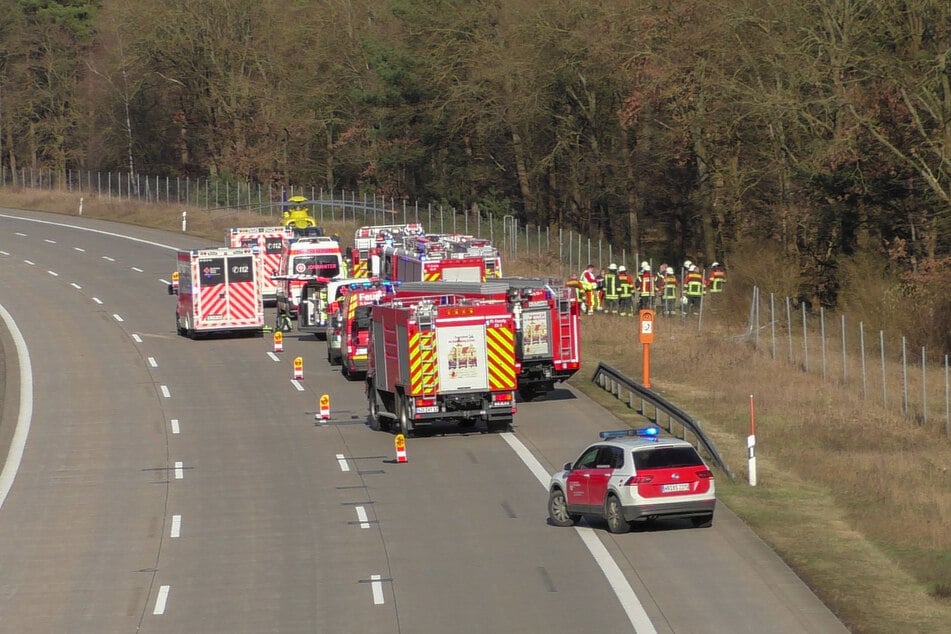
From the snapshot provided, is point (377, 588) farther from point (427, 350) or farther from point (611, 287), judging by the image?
point (611, 287)

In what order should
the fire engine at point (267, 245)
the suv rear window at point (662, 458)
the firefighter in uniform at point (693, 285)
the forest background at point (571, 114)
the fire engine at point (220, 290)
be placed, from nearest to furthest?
the suv rear window at point (662, 458)
the fire engine at point (220, 290)
the forest background at point (571, 114)
the firefighter in uniform at point (693, 285)
the fire engine at point (267, 245)

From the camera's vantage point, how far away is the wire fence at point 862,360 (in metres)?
35.8

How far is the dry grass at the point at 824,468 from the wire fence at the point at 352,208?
1911 cm

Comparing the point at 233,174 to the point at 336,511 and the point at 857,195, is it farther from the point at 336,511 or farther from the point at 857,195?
the point at 336,511

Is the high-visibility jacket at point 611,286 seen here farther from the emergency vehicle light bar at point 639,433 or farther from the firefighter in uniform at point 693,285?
the emergency vehicle light bar at point 639,433

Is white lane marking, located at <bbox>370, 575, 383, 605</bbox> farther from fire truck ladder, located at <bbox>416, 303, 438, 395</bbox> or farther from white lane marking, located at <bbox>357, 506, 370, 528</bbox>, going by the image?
fire truck ladder, located at <bbox>416, 303, 438, 395</bbox>

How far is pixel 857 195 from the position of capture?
5462 centimetres

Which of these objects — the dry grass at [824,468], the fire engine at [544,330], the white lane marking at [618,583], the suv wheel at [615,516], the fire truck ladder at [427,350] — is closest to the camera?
the white lane marking at [618,583]

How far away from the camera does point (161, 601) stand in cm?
2105

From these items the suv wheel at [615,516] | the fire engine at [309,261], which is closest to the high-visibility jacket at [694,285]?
the fire engine at [309,261]

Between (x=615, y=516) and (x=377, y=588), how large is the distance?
416 centimetres

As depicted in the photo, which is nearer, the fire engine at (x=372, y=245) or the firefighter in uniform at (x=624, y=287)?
the fire engine at (x=372, y=245)

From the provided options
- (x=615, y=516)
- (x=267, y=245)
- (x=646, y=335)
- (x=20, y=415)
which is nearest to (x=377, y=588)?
(x=615, y=516)

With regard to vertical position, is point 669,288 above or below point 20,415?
above
